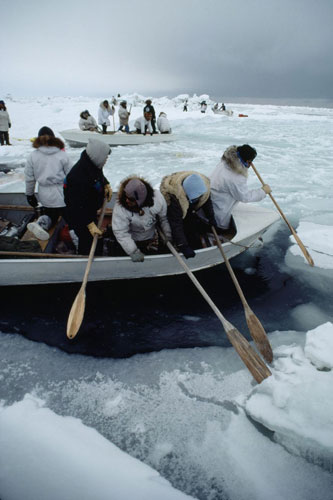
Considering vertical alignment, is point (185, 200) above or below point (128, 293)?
above

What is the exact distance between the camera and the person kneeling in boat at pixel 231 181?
11.0 ft

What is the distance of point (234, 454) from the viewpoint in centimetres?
209

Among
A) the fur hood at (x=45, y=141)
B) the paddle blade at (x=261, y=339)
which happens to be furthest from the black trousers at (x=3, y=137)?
the paddle blade at (x=261, y=339)

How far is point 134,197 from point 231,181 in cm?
139

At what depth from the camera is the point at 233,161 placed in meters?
3.38


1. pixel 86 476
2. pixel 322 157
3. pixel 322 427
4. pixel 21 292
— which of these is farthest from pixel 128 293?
pixel 322 157

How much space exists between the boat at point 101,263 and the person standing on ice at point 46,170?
32 centimetres

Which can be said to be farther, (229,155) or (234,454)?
(229,155)

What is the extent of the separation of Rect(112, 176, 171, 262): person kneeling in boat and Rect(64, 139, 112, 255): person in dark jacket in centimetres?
32

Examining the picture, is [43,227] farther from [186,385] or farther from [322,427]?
[322,427]

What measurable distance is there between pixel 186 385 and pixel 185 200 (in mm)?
1892

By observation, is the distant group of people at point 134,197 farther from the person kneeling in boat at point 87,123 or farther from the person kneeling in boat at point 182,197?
the person kneeling in boat at point 87,123

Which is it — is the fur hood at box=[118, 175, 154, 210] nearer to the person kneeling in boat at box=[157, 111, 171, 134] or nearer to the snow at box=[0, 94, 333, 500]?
the snow at box=[0, 94, 333, 500]

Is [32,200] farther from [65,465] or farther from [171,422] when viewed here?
[171,422]
